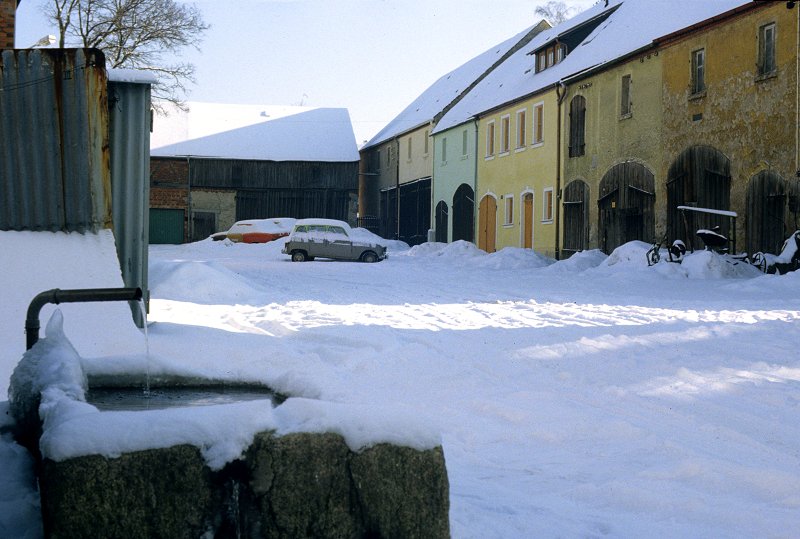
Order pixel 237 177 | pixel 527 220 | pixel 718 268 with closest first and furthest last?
pixel 718 268 < pixel 527 220 < pixel 237 177

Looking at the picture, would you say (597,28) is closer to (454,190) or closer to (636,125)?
(636,125)

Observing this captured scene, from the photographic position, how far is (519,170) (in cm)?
3459

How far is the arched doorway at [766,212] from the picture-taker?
67.0 ft

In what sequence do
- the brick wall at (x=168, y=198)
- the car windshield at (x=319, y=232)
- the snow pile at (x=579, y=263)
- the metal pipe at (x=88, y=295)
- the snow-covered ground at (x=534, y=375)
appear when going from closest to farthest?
1. the metal pipe at (x=88, y=295)
2. the snow-covered ground at (x=534, y=375)
3. the snow pile at (x=579, y=263)
4. the car windshield at (x=319, y=232)
5. the brick wall at (x=168, y=198)

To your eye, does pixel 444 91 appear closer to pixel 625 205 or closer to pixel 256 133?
pixel 256 133

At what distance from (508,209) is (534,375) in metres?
27.7

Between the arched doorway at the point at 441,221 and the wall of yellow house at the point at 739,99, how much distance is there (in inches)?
732

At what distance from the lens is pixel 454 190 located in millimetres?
41469

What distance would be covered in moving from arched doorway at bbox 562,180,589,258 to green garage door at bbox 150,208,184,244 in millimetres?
25831

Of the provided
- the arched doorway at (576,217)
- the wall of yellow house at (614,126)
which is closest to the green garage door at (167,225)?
the wall of yellow house at (614,126)

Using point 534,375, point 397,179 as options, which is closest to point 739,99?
point 534,375

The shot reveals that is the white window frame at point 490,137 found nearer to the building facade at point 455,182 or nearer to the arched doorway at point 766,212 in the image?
the building facade at point 455,182

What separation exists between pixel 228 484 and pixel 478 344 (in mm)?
7203

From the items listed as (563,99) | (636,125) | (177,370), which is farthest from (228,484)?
(563,99)
